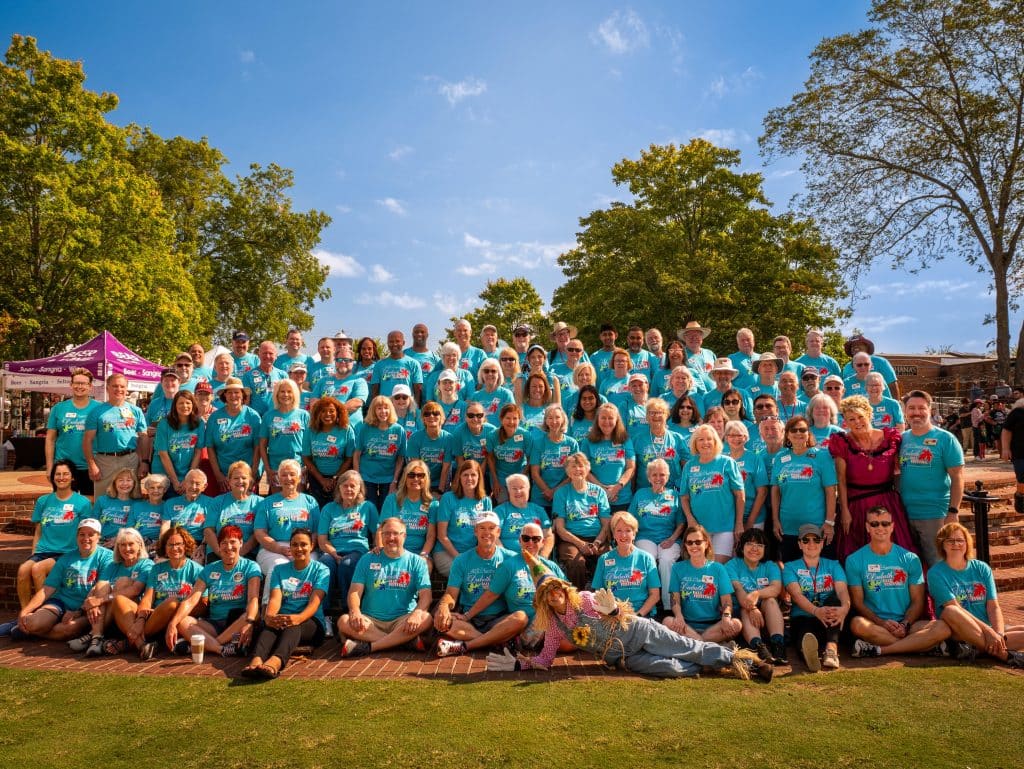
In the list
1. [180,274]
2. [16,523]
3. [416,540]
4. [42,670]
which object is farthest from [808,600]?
[180,274]

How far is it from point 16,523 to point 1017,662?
12549 mm

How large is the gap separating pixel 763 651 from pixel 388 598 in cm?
321

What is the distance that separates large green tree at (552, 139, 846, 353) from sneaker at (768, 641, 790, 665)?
713 inches

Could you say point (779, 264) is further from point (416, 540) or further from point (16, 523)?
point (16, 523)

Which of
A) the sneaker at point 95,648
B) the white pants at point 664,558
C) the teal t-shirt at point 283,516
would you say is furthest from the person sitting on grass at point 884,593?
the sneaker at point 95,648

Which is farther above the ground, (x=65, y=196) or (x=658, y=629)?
(x=65, y=196)

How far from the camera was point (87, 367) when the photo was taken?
16938 millimetres

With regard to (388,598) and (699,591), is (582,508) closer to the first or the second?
(699,591)

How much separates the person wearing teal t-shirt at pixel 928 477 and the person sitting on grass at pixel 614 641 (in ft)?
7.41

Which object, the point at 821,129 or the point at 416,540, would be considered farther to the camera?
the point at 821,129

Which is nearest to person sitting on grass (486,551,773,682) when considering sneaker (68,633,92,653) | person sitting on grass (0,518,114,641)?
sneaker (68,633,92,653)

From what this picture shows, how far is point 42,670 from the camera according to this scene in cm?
574

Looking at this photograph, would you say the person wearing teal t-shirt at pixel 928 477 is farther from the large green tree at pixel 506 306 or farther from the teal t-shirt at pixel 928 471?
the large green tree at pixel 506 306

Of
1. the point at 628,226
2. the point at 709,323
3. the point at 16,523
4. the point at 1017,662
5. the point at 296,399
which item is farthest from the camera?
the point at 628,226
